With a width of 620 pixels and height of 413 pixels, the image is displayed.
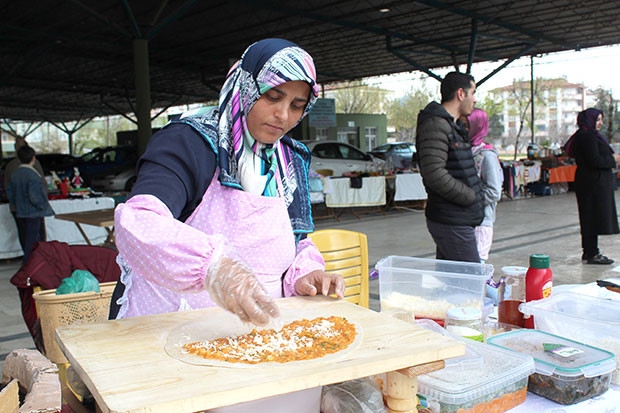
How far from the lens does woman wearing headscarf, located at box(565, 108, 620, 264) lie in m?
5.28

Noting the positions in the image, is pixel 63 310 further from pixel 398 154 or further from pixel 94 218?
pixel 398 154

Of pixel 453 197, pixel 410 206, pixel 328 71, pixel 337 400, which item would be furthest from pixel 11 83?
pixel 337 400

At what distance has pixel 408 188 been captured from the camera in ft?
36.1

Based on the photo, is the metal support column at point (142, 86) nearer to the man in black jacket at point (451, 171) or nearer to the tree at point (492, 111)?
the man in black jacket at point (451, 171)

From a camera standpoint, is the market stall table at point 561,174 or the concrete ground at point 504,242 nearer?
the concrete ground at point 504,242

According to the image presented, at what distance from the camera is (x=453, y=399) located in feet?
4.01

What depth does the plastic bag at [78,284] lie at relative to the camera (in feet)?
9.65

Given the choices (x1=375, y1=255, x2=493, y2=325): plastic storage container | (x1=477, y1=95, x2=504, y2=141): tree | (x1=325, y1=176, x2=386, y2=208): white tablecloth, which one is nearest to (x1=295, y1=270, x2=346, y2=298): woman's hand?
(x1=375, y1=255, x2=493, y2=325): plastic storage container

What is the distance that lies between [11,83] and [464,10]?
16.7m

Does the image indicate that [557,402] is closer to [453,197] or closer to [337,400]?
[337,400]

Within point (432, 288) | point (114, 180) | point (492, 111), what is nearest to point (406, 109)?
point (492, 111)

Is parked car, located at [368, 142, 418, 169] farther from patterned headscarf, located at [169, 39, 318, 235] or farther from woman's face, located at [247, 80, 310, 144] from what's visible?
woman's face, located at [247, 80, 310, 144]

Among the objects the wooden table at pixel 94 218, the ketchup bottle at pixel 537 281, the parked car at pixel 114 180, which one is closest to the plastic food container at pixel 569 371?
the ketchup bottle at pixel 537 281

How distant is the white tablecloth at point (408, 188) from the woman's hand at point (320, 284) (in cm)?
936
